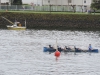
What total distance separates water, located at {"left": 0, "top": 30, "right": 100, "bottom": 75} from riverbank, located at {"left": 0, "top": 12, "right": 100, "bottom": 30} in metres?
13.7

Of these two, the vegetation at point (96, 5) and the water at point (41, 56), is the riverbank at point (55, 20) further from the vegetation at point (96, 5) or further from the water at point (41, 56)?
the water at point (41, 56)

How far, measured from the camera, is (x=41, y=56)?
305ft

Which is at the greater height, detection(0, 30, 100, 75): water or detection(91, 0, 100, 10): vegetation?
detection(91, 0, 100, 10): vegetation

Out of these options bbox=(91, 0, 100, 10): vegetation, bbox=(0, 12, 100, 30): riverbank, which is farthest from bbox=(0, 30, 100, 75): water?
bbox=(91, 0, 100, 10): vegetation

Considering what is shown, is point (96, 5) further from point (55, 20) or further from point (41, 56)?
point (41, 56)

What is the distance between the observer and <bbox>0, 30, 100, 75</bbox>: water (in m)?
79.8

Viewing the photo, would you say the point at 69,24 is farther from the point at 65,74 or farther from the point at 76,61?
the point at 65,74

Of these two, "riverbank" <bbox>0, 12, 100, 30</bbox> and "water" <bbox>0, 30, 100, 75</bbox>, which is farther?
"riverbank" <bbox>0, 12, 100, 30</bbox>

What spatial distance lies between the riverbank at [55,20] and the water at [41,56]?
1368 centimetres

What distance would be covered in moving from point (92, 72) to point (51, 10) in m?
84.2

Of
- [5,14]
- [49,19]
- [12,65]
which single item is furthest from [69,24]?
[12,65]

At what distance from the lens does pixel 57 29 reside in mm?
140125

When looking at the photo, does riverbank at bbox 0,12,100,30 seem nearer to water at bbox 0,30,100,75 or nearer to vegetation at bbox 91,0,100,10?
vegetation at bbox 91,0,100,10

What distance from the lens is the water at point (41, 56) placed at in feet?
262
